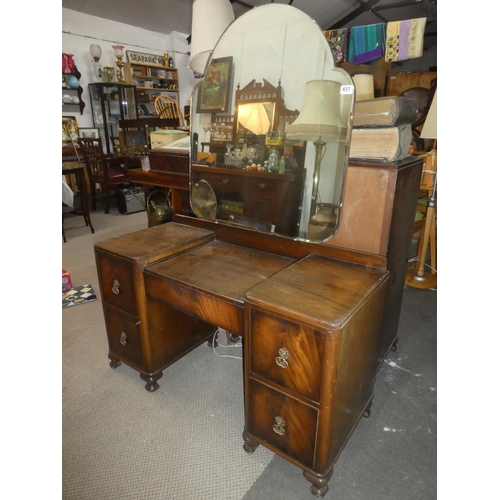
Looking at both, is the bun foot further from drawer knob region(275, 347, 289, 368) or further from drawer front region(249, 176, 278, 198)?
drawer front region(249, 176, 278, 198)

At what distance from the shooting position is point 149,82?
541 centimetres

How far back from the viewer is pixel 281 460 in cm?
111

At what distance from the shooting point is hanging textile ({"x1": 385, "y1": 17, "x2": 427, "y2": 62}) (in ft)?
10.4

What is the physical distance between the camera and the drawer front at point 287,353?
84cm

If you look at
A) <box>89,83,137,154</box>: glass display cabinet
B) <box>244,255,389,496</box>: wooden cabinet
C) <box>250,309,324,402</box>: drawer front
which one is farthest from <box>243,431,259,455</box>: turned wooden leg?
<box>89,83,137,154</box>: glass display cabinet

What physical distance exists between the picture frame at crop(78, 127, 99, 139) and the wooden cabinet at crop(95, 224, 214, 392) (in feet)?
13.4

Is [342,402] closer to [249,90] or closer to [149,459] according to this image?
[149,459]

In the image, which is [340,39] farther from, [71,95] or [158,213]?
[71,95]

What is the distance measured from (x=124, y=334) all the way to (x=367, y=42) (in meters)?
3.62

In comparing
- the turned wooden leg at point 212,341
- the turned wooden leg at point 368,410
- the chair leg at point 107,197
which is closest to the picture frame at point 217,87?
the turned wooden leg at point 212,341

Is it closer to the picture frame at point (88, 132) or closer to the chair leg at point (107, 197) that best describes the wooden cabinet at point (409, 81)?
the chair leg at point (107, 197)
